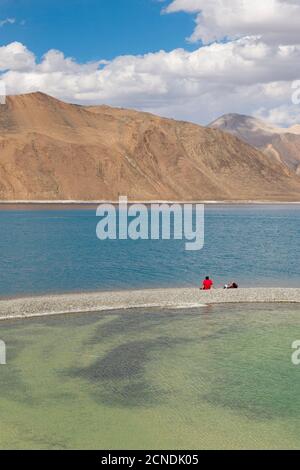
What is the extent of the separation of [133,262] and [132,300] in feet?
65.0

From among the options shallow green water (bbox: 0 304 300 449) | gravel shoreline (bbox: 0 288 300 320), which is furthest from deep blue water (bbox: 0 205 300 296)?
shallow green water (bbox: 0 304 300 449)

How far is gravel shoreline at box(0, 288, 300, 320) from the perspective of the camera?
30500mm

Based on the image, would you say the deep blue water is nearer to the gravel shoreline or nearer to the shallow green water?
the gravel shoreline

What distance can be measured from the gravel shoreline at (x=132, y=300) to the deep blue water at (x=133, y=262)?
3.97 m

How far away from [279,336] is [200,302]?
8132 mm

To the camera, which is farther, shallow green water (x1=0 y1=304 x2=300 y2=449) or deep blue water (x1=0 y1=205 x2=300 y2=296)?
deep blue water (x1=0 y1=205 x2=300 y2=296)

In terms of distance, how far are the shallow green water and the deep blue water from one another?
488 inches

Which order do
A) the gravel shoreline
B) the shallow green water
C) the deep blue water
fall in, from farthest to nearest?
the deep blue water → the gravel shoreline → the shallow green water

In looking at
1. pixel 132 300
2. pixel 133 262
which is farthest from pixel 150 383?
pixel 133 262

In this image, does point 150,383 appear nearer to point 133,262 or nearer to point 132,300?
point 132,300

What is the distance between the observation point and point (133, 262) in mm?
52781

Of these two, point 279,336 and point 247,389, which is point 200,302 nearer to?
point 279,336

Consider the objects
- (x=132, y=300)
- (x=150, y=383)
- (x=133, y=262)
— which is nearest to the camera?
(x=150, y=383)

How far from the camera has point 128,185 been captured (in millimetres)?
188250
